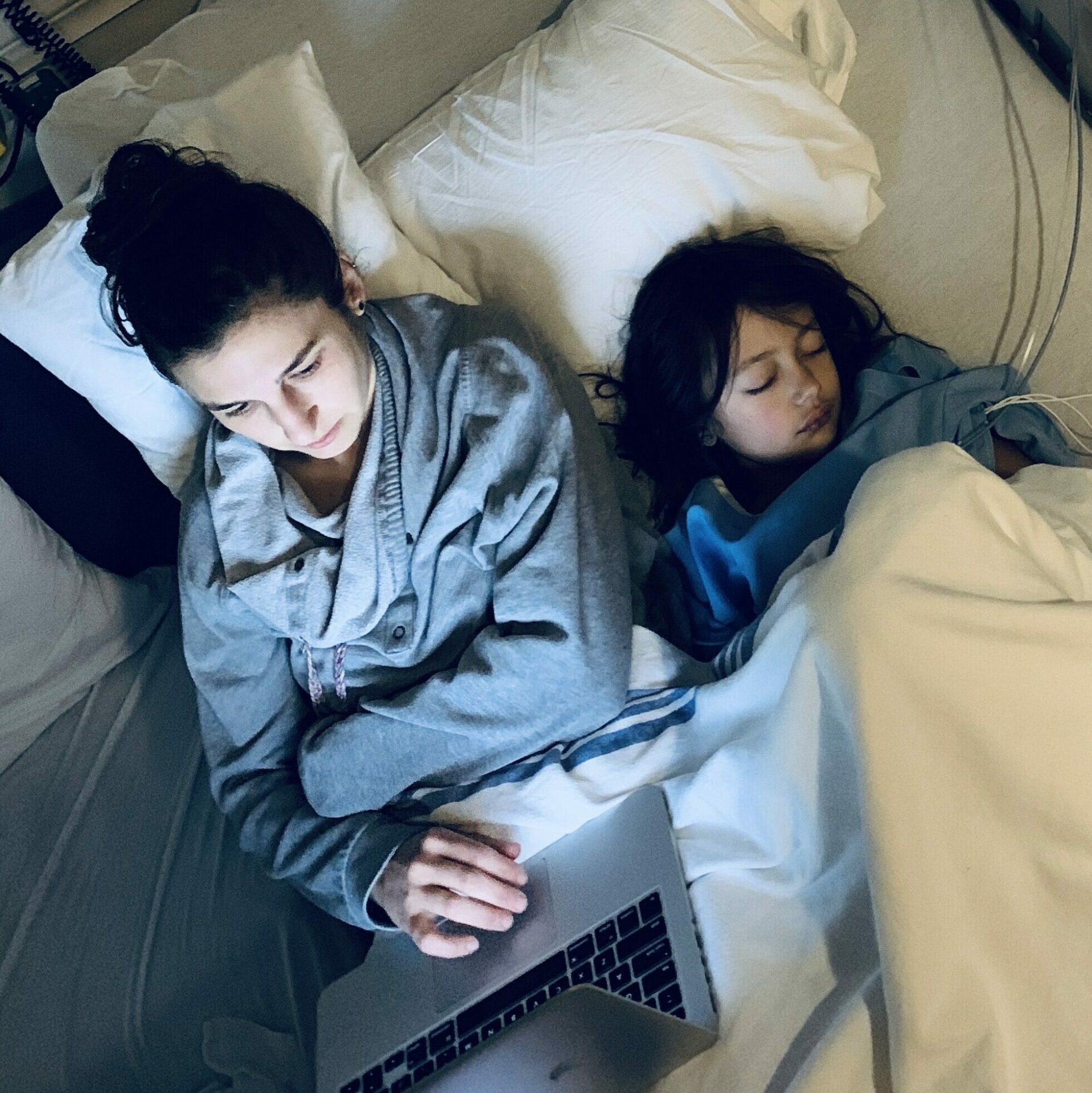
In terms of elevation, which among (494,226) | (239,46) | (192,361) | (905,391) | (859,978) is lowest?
(859,978)

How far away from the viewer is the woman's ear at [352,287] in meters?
1.03

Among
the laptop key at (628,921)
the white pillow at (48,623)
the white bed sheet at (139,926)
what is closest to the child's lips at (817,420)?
the laptop key at (628,921)

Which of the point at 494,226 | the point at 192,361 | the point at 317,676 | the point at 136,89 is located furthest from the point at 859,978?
the point at 136,89

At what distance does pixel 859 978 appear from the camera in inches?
29.2

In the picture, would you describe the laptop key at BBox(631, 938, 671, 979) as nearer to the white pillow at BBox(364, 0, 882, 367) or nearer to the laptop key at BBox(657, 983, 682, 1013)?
the laptop key at BBox(657, 983, 682, 1013)

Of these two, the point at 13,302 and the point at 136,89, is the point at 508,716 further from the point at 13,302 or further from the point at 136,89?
the point at 136,89

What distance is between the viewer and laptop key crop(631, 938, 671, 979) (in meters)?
0.88

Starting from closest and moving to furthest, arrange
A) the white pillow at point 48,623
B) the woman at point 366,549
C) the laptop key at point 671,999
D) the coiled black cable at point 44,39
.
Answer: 1. the laptop key at point 671,999
2. the woman at point 366,549
3. the white pillow at point 48,623
4. the coiled black cable at point 44,39

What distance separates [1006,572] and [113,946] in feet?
3.48

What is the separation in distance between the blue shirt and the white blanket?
0.39 feet

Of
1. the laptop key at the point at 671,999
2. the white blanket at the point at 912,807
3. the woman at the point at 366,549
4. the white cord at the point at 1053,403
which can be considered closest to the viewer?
the white blanket at the point at 912,807

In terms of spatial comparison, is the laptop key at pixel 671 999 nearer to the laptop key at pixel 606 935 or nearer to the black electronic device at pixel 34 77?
the laptop key at pixel 606 935

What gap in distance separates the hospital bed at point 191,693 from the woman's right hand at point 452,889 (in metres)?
0.25

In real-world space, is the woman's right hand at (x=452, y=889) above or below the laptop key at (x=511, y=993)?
above
